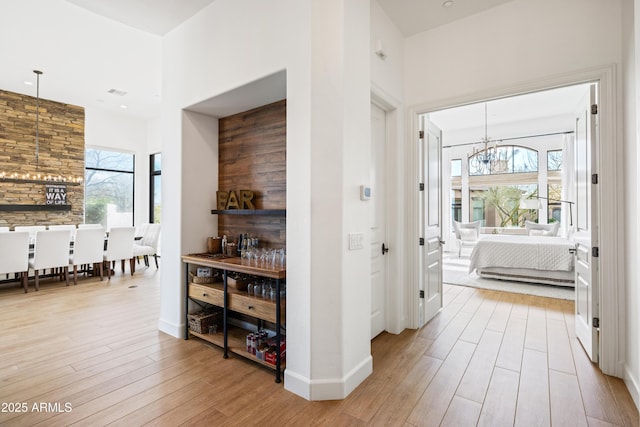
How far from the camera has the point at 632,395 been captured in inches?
85.1

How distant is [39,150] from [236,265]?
690cm

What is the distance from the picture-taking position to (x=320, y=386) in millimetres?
2152

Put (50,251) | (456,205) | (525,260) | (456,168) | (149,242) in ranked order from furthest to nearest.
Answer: (456,205), (456,168), (149,242), (525,260), (50,251)

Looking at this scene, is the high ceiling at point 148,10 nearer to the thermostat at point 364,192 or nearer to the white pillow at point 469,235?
the thermostat at point 364,192

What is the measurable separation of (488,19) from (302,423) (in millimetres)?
3755

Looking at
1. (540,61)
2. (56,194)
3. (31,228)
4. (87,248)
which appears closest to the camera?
(540,61)

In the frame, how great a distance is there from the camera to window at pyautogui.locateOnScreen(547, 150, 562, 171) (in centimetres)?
783

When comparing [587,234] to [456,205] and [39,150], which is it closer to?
[456,205]

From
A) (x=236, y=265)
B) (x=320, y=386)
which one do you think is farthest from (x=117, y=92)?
(x=320, y=386)

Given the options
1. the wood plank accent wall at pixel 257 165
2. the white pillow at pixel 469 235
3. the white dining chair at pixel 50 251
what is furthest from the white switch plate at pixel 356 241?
the white pillow at pixel 469 235

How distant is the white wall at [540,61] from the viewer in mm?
2420

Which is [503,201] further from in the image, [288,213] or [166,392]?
[166,392]

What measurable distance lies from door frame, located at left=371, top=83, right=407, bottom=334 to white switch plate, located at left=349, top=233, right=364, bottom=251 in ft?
3.30

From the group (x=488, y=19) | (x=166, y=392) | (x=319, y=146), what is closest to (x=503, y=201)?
(x=488, y=19)
